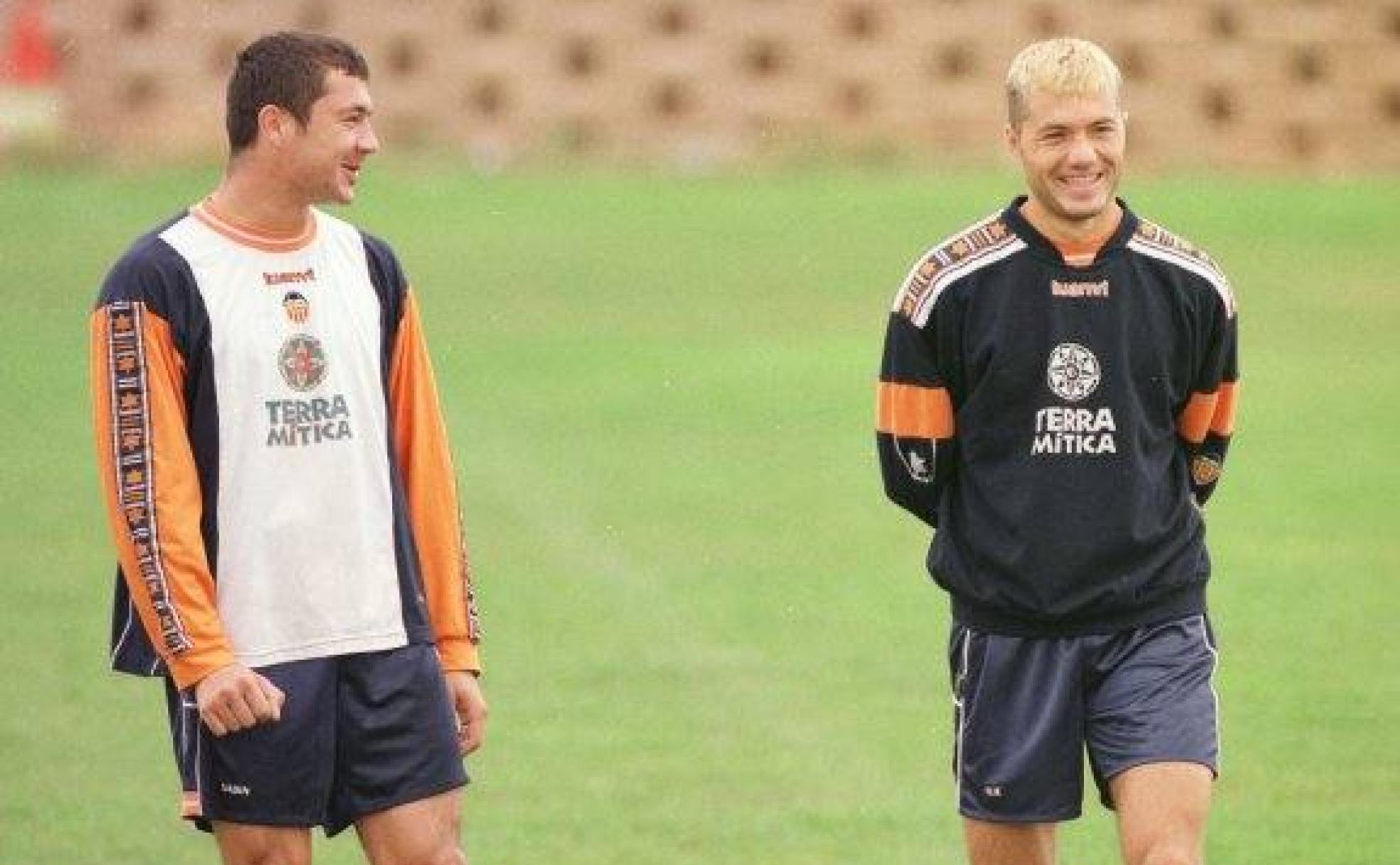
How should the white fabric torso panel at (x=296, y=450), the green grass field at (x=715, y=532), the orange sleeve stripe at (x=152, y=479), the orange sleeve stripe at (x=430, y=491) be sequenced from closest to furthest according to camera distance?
the orange sleeve stripe at (x=152, y=479)
the white fabric torso panel at (x=296, y=450)
the orange sleeve stripe at (x=430, y=491)
the green grass field at (x=715, y=532)

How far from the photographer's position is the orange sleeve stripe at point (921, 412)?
7.58 meters

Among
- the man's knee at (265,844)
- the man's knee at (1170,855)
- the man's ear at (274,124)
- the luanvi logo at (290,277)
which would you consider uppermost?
the man's ear at (274,124)

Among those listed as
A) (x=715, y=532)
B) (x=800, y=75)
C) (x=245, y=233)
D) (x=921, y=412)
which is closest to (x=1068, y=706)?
(x=921, y=412)

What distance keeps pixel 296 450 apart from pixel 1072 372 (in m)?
1.57

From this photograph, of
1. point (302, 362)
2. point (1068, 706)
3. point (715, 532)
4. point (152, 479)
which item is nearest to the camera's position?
point (152, 479)

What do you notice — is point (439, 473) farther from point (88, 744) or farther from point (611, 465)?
point (611, 465)

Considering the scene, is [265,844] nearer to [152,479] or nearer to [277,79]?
[152,479]

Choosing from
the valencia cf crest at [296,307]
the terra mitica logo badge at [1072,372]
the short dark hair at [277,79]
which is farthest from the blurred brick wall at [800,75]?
the valencia cf crest at [296,307]

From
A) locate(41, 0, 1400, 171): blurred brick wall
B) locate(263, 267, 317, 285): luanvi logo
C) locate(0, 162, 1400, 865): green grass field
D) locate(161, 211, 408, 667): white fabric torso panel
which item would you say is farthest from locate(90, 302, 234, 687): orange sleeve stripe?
locate(41, 0, 1400, 171): blurred brick wall

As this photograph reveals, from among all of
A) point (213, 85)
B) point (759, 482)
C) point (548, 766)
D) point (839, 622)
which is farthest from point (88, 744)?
point (213, 85)

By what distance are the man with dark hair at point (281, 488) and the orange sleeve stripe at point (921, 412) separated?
38.2 inches

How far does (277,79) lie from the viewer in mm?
7207

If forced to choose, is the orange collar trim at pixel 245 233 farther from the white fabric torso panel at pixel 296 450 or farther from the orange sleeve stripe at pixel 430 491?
the orange sleeve stripe at pixel 430 491

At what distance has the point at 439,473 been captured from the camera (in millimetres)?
7398
